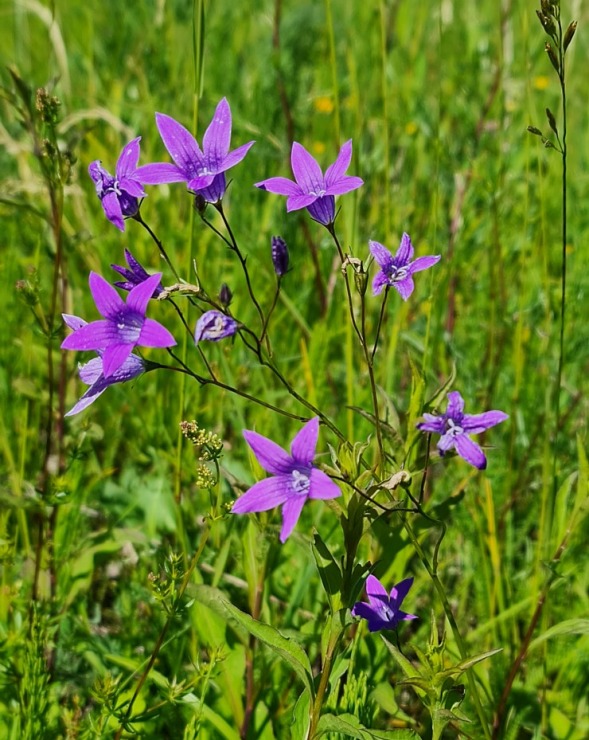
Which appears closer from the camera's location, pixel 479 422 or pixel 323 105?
pixel 479 422

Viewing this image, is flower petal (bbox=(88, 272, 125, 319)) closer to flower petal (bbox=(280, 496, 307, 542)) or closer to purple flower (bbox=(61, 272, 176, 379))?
purple flower (bbox=(61, 272, 176, 379))

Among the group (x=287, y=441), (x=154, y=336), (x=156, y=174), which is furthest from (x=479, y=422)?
(x=287, y=441)

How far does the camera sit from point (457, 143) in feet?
13.1

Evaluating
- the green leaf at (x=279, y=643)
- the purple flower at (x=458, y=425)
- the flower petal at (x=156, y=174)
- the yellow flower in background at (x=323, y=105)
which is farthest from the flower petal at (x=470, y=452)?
the yellow flower in background at (x=323, y=105)

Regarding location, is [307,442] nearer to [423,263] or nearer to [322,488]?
[322,488]

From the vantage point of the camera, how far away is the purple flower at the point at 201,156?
4.39ft

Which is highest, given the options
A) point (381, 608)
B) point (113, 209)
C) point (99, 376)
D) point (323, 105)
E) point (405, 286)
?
point (323, 105)

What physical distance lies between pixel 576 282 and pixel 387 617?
5.56ft

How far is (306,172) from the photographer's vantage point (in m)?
1.38

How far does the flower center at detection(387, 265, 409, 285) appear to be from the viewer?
4.48 ft

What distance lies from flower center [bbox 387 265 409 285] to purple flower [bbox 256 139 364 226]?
14 cm

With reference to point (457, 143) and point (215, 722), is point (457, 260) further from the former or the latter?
point (215, 722)

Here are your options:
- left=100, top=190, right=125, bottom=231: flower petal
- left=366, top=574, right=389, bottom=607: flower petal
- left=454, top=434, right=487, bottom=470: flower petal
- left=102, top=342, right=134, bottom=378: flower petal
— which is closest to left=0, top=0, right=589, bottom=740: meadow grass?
left=366, top=574, right=389, bottom=607: flower petal

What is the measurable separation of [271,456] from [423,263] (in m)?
0.43
